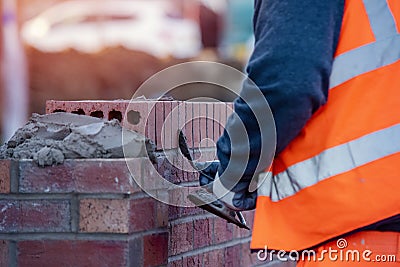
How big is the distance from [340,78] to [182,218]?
906mm

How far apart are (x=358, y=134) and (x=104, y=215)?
2.40 ft

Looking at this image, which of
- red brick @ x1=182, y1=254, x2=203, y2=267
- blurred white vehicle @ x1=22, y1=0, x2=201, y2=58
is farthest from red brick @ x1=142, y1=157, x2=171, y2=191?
blurred white vehicle @ x1=22, y1=0, x2=201, y2=58

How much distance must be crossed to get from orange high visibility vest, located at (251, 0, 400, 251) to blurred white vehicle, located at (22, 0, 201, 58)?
9.79 metres

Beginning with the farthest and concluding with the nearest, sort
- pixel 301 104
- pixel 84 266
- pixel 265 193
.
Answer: pixel 84 266 → pixel 265 193 → pixel 301 104

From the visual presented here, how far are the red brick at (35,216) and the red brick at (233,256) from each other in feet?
2.85

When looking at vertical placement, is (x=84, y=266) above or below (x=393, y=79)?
below

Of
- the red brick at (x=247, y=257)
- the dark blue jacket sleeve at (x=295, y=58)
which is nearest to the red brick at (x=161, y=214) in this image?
the dark blue jacket sleeve at (x=295, y=58)

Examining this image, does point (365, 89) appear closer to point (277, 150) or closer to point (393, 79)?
point (393, 79)

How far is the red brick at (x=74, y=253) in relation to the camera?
89.0 inches

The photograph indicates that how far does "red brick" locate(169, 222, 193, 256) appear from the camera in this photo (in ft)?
8.59

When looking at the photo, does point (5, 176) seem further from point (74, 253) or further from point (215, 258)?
point (215, 258)

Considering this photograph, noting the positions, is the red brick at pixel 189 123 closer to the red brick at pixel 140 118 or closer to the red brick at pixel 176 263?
the red brick at pixel 140 118

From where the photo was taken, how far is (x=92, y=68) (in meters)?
11.5

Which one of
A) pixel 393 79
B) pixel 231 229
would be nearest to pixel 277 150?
pixel 393 79
